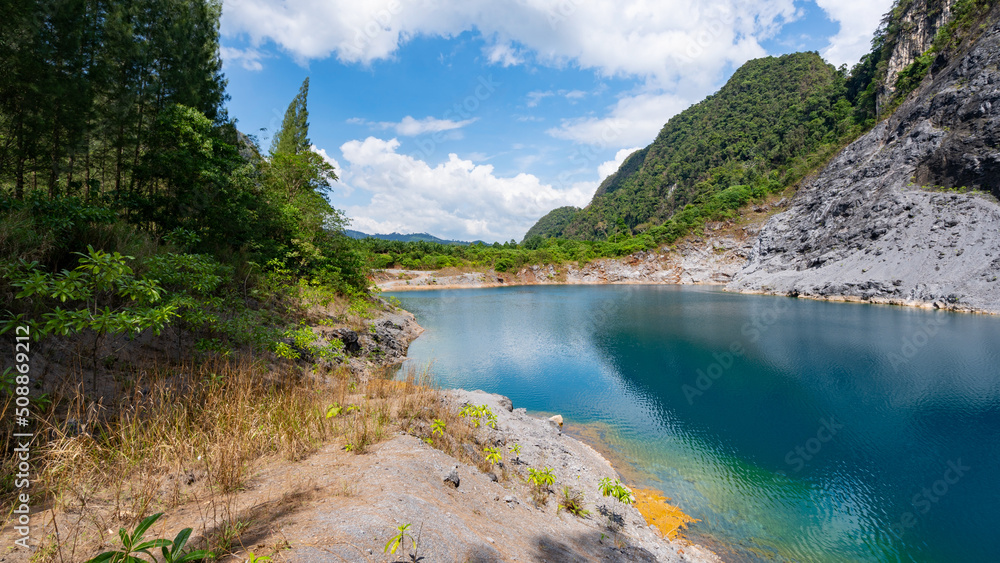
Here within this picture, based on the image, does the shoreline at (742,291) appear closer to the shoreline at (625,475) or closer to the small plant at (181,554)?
the shoreline at (625,475)

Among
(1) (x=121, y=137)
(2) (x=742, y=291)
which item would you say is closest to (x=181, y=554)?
(1) (x=121, y=137)

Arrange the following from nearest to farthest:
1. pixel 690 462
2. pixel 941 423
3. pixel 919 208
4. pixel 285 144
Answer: pixel 690 462, pixel 941 423, pixel 285 144, pixel 919 208

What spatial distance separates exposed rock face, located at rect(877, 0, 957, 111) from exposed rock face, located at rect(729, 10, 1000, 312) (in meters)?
13.3

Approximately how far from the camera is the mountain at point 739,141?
238 feet

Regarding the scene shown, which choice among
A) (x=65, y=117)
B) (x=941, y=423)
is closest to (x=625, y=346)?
(x=941, y=423)

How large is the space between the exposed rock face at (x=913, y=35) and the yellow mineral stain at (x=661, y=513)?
7305 cm

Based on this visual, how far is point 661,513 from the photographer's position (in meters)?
6.56

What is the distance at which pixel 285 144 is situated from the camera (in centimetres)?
2553

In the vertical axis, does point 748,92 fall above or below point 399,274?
above

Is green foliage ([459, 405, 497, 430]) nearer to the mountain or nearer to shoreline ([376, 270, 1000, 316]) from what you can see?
shoreline ([376, 270, 1000, 316])

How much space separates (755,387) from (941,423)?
420 cm

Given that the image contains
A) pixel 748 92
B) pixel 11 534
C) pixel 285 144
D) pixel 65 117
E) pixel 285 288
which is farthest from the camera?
pixel 748 92

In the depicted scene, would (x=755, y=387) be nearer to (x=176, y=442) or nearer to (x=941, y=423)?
(x=941, y=423)

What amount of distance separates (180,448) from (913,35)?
87.7 meters
